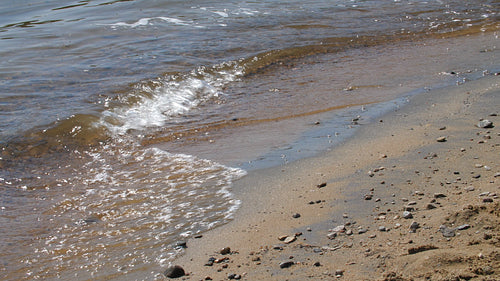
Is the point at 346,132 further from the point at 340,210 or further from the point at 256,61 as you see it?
the point at 256,61

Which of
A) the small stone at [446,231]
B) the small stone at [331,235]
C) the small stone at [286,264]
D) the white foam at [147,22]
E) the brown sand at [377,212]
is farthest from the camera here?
the white foam at [147,22]

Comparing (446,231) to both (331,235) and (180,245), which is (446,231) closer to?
(331,235)

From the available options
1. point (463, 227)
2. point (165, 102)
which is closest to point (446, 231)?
point (463, 227)

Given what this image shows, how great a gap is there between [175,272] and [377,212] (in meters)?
1.50

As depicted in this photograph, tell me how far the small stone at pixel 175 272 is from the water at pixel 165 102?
14 centimetres

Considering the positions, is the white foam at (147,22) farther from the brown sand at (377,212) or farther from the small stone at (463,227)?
the small stone at (463,227)

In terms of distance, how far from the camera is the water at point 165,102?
Answer: 168 inches

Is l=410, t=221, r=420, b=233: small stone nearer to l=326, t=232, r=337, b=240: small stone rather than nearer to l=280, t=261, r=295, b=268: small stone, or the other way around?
l=326, t=232, r=337, b=240: small stone

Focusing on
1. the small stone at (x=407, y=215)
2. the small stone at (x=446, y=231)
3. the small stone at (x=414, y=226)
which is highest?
the small stone at (x=446, y=231)

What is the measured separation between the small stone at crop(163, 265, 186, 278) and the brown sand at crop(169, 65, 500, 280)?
0.06m

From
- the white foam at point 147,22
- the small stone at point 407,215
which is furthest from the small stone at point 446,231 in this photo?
the white foam at point 147,22

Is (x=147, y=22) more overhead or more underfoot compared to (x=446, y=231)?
more overhead

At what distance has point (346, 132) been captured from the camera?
235 inches

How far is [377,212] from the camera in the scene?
3.79 metres
